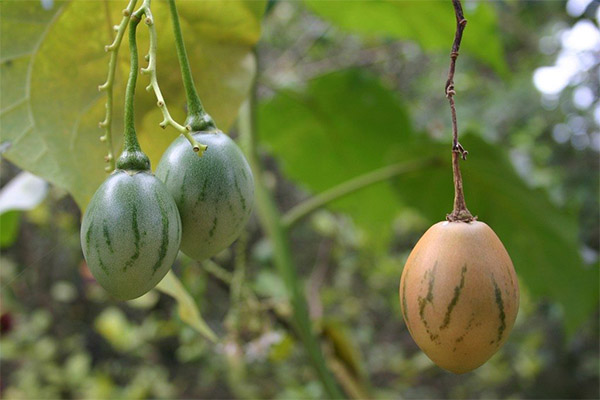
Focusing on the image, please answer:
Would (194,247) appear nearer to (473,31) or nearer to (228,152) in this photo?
(228,152)

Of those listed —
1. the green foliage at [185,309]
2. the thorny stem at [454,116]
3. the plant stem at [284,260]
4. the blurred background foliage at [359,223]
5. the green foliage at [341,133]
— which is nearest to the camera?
the thorny stem at [454,116]

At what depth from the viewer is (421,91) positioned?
2.53 meters

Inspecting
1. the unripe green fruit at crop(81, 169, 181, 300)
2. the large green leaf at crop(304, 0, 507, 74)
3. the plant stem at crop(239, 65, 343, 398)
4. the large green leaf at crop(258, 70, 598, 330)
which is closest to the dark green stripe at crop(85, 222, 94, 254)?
the unripe green fruit at crop(81, 169, 181, 300)

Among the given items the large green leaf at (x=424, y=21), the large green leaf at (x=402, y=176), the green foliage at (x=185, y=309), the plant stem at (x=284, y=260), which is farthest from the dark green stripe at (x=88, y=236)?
the large green leaf at (x=424, y=21)

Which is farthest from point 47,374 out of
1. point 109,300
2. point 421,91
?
point 421,91

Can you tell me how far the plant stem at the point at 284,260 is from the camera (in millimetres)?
847

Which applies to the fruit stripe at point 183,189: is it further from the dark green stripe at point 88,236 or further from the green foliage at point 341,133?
the green foliage at point 341,133

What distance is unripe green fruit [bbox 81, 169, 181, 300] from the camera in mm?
310

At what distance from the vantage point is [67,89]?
475 millimetres

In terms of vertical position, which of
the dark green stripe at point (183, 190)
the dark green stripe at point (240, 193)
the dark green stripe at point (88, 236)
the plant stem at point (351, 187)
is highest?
the plant stem at point (351, 187)

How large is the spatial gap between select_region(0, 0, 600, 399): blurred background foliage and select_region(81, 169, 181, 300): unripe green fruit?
0.54 ft

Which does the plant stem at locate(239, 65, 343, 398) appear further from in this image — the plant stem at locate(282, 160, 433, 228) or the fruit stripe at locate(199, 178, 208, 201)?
the fruit stripe at locate(199, 178, 208, 201)

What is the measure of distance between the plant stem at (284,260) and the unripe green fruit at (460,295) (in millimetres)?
553

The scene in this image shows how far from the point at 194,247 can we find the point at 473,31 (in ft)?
2.70
